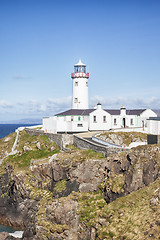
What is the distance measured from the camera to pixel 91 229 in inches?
1243

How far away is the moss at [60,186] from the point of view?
42.6 meters

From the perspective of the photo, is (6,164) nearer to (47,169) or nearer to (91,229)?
(47,169)

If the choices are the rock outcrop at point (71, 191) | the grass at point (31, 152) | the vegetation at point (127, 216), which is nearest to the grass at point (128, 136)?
the grass at point (31, 152)

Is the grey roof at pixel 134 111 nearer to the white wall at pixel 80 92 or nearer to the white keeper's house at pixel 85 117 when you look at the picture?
the white keeper's house at pixel 85 117

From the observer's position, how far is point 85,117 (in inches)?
2660

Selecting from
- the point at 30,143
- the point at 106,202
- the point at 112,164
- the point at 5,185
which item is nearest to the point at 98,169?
the point at 112,164

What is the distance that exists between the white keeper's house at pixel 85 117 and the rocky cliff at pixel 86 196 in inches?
607

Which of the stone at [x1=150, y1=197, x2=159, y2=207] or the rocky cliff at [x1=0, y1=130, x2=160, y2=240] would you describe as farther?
the stone at [x1=150, y1=197, x2=159, y2=207]

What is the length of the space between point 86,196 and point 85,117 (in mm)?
31727

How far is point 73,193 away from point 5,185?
17.9 m

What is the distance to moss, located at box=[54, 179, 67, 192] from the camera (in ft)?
140

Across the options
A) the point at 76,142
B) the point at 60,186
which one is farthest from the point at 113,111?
the point at 60,186

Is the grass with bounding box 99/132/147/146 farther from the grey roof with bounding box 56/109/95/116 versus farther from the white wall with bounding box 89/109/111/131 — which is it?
the grey roof with bounding box 56/109/95/116

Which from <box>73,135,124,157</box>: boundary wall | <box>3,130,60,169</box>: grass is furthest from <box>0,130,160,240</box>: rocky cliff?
<box>3,130,60,169</box>: grass
